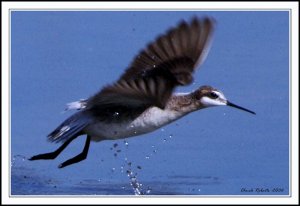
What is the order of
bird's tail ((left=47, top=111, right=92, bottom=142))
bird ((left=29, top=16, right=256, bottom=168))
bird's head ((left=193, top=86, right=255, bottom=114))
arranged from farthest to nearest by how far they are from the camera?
bird's head ((left=193, top=86, right=255, bottom=114)), bird's tail ((left=47, top=111, right=92, bottom=142)), bird ((left=29, top=16, right=256, bottom=168))

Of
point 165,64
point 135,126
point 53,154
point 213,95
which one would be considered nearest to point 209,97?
point 213,95

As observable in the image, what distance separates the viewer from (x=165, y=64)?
879cm

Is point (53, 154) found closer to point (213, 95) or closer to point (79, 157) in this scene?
point (79, 157)

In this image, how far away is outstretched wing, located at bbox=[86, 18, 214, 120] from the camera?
8297mm

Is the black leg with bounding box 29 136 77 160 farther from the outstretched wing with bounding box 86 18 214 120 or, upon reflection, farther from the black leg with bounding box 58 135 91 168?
the outstretched wing with bounding box 86 18 214 120

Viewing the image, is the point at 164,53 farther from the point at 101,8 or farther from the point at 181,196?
the point at 181,196

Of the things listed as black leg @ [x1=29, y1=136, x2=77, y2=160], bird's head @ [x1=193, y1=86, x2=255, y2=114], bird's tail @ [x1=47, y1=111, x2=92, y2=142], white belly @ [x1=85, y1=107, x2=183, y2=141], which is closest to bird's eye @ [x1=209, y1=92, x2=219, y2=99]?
bird's head @ [x1=193, y1=86, x2=255, y2=114]

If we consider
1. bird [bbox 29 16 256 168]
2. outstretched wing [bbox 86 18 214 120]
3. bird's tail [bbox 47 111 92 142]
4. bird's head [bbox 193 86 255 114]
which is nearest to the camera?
outstretched wing [bbox 86 18 214 120]

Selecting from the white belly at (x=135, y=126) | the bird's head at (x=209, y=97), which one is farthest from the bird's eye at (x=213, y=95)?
the white belly at (x=135, y=126)

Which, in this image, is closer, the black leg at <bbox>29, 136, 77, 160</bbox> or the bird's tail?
the bird's tail

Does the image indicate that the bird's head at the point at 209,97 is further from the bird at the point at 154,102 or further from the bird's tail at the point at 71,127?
the bird's tail at the point at 71,127

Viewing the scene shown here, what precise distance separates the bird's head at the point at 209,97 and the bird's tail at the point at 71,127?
0.92 meters

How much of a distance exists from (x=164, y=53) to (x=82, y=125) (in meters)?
0.87

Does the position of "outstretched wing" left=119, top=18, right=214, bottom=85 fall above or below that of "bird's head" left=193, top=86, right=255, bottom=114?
above
